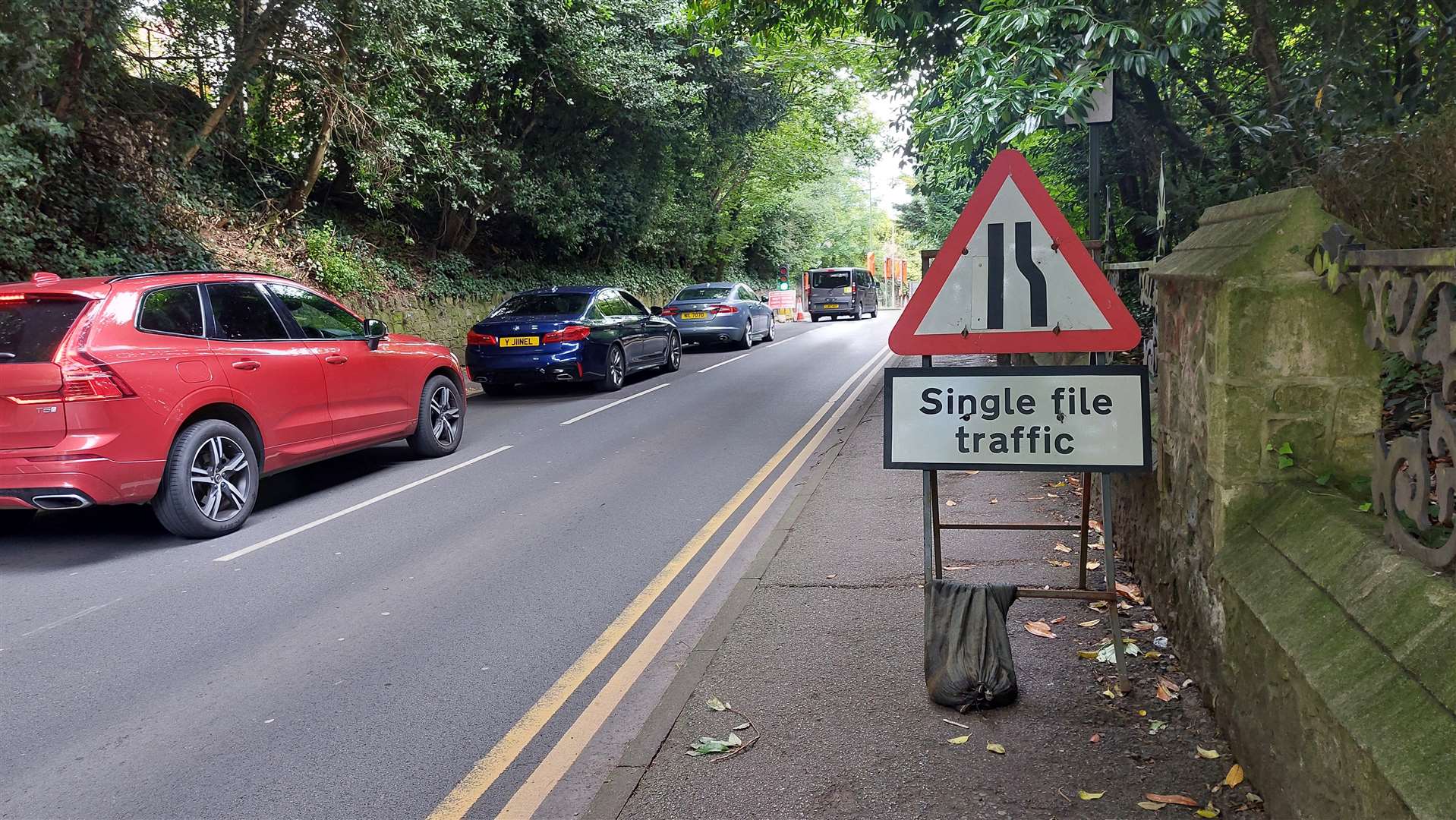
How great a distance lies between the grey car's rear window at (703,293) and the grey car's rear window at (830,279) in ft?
61.9

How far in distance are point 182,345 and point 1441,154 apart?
748 cm

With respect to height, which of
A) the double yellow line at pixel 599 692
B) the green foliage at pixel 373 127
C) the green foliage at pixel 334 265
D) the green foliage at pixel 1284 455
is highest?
the green foliage at pixel 373 127

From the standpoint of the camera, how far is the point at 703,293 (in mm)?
24469

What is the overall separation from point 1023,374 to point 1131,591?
1.88 m

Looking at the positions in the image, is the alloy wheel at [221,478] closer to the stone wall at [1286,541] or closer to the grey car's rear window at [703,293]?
the stone wall at [1286,541]

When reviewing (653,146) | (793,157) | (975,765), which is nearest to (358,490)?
(975,765)

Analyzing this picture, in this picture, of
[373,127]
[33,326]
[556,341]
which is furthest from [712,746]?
[373,127]

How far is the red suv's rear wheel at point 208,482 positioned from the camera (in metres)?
6.75

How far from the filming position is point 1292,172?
692 centimetres

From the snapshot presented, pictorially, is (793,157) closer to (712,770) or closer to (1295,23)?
(1295,23)

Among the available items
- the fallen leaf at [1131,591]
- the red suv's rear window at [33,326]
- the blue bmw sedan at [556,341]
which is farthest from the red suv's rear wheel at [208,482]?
the blue bmw sedan at [556,341]

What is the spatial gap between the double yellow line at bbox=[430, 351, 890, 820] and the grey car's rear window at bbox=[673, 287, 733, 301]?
16.8 m

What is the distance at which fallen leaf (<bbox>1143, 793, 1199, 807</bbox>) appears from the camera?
10.2ft

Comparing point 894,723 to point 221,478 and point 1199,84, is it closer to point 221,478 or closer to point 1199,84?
point 221,478
